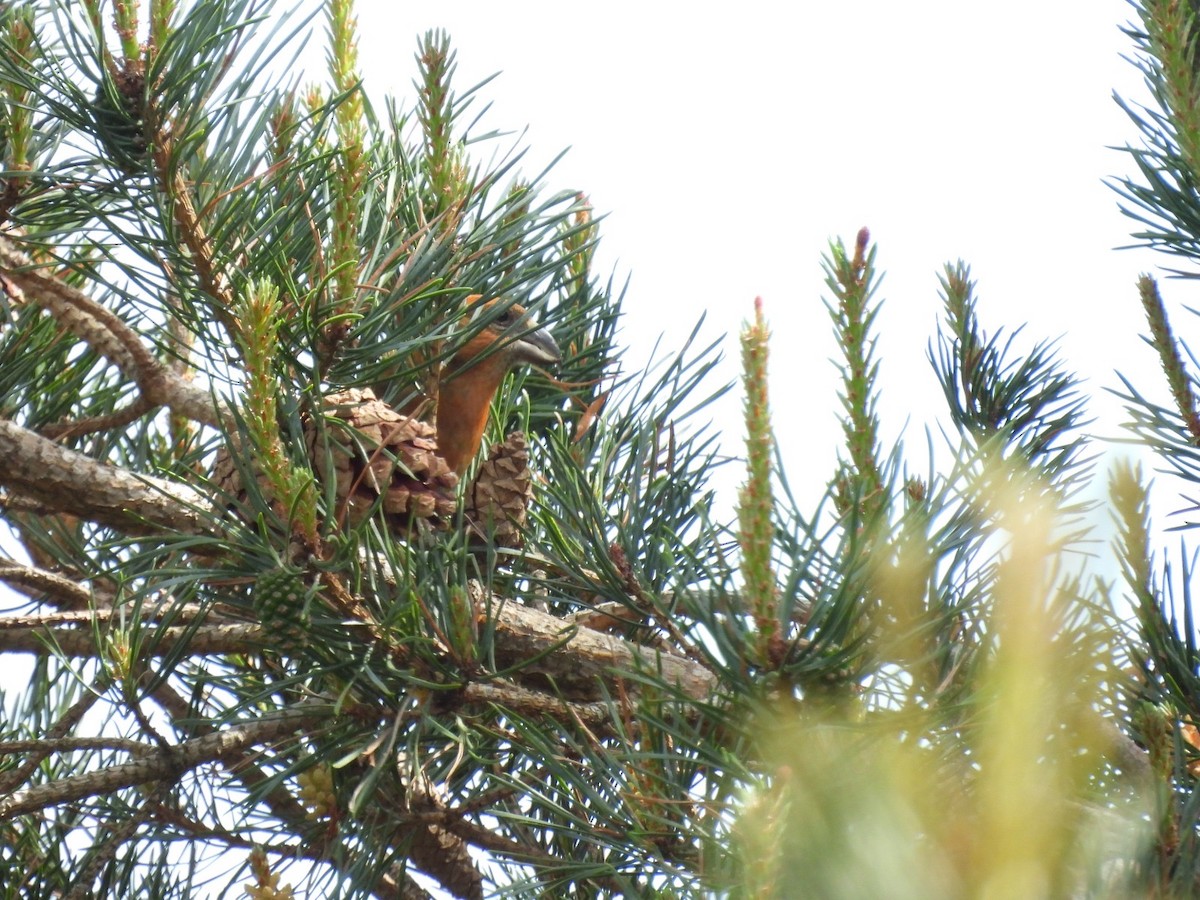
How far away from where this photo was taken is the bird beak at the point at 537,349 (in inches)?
62.6

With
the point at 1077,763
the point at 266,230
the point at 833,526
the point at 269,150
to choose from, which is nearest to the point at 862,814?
the point at 1077,763

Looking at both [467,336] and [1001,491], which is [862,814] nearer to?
[1001,491]

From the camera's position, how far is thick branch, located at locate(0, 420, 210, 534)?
1.28m

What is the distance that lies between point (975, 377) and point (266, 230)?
914mm

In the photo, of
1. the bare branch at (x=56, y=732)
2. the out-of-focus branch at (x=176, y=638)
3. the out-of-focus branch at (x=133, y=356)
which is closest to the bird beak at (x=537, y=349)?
the out-of-focus branch at (x=133, y=356)

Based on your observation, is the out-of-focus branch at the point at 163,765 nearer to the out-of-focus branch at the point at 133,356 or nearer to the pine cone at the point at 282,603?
the pine cone at the point at 282,603

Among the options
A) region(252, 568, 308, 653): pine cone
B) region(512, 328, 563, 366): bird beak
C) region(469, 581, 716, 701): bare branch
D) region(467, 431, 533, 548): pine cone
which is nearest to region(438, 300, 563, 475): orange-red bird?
region(512, 328, 563, 366): bird beak

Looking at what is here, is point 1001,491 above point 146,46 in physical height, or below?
below

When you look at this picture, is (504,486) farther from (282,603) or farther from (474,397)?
(282,603)

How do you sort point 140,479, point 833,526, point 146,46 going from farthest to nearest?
1. point 140,479
2. point 146,46
3. point 833,526

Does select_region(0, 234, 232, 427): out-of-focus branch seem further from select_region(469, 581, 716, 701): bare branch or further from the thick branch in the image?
select_region(469, 581, 716, 701): bare branch

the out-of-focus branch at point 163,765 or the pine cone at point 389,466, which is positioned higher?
the pine cone at point 389,466

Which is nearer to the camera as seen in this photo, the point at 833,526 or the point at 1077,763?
the point at 1077,763

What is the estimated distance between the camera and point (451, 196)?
1.35m
